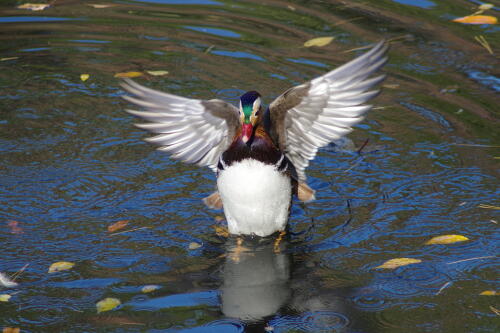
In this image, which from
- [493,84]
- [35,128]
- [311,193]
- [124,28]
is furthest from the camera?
[124,28]

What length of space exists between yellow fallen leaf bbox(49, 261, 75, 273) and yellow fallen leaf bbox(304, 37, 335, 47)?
4.54m

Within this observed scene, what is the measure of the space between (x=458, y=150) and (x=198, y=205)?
7.66 ft

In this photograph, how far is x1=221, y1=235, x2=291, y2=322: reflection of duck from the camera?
442 centimetres

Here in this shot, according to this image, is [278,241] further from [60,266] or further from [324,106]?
[60,266]

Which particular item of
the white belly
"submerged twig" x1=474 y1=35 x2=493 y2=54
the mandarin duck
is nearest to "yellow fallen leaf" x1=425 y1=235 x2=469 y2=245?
the mandarin duck

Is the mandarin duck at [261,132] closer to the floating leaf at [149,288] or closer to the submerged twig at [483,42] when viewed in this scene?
the floating leaf at [149,288]

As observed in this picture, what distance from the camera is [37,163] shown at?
6156 mm

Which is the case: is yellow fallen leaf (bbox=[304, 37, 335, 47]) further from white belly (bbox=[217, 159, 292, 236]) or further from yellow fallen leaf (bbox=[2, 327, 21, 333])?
yellow fallen leaf (bbox=[2, 327, 21, 333])

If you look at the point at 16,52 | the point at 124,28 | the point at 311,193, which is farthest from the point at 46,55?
the point at 311,193

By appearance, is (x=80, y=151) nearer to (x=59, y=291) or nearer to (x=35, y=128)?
(x=35, y=128)

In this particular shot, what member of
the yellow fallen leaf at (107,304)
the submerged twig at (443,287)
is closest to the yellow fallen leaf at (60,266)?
the yellow fallen leaf at (107,304)

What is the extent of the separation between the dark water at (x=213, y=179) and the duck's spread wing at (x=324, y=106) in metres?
0.68

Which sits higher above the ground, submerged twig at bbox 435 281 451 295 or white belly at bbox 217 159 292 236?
white belly at bbox 217 159 292 236

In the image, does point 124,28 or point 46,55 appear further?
point 124,28
